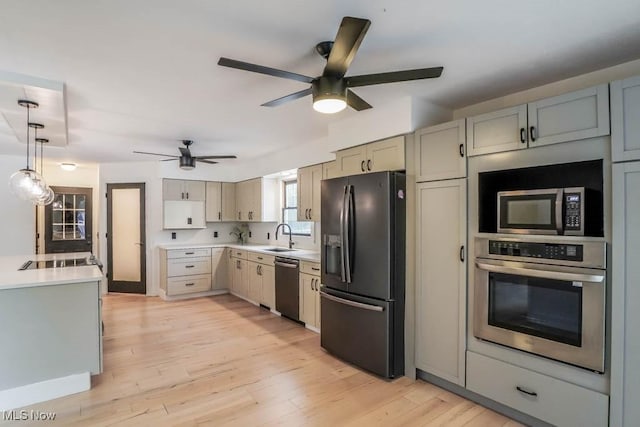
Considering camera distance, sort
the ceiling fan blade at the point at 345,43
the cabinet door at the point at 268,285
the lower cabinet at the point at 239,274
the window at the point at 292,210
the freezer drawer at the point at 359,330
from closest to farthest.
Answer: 1. the ceiling fan blade at the point at 345,43
2. the freezer drawer at the point at 359,330
3. the cabinet door at the point at 268,285
4. the window at the point at 292,210
5. the lower cabinet at the point at 239,274

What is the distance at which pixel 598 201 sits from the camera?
2088 mm

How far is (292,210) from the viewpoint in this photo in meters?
5.64

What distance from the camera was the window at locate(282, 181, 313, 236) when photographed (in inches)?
212

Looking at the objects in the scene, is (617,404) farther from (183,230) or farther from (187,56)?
(183,230)

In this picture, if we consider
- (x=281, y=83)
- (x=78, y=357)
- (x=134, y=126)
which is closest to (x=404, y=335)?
(x=281, y=83)

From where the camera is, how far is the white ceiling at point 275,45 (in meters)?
1.68

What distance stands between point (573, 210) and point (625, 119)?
557 millimetres

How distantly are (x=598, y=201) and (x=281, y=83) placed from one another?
228 centimetres

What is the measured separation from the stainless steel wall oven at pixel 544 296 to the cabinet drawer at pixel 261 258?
9.82ft

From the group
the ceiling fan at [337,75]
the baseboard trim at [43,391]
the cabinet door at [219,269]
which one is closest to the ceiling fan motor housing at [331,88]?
the ceiling fan at [337,75]

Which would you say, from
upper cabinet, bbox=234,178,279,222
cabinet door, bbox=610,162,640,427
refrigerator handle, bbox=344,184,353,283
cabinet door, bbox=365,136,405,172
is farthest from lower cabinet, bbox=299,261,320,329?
cabinet door, bbox=610,162,640,427

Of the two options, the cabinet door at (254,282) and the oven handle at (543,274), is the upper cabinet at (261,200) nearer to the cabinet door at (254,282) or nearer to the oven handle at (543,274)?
the cabinet door at (254,282)

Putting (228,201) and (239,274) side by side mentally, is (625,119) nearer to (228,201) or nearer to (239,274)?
(239,274)

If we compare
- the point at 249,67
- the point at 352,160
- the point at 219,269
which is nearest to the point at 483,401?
the point at 352,160
